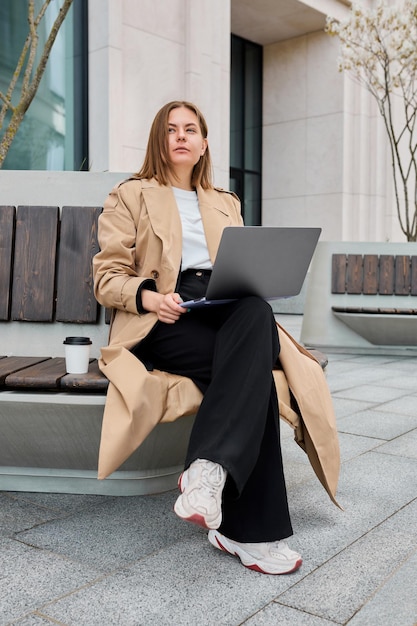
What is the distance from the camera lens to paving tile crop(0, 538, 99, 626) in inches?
71.2

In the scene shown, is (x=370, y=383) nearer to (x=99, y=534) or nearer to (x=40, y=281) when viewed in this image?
(x=40, y=281)

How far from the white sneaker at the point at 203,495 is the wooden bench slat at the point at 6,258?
149cm

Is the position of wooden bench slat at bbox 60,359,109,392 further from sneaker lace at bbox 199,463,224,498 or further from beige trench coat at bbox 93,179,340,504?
sneaker lace at bbox 199,463,224,498

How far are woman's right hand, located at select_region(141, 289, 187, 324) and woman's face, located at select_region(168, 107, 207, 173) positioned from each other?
25.0 inches

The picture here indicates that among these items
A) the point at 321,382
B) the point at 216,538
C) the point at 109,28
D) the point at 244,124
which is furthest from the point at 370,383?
the point at 244,124

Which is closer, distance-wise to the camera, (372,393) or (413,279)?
(372,393)

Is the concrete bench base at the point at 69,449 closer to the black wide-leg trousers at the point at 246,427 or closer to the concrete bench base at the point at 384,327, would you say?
the black wide-leg trousers at the point at 246,427

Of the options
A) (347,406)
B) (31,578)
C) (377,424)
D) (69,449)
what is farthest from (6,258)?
(347,406)

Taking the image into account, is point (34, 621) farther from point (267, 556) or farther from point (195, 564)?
point (267, 556)

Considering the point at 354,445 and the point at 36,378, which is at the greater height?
the point at 36,378

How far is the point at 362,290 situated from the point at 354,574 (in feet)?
18.1

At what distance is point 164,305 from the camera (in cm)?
237

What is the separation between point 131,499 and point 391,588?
3.59ft

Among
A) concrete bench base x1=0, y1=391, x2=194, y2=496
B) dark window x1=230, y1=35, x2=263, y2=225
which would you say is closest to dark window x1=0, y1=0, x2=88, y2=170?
dark window x1=230, y1=35, x2=263, y2=225
